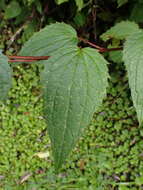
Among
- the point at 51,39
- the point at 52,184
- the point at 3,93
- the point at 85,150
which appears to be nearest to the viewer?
the point at 3,93

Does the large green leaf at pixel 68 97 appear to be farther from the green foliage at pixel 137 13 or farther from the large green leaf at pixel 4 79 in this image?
the green foliage at pixel 137 13

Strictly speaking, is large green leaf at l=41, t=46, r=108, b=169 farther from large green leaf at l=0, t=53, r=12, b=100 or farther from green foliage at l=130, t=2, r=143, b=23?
green foliage at l=130, t=2, r=143, b=23

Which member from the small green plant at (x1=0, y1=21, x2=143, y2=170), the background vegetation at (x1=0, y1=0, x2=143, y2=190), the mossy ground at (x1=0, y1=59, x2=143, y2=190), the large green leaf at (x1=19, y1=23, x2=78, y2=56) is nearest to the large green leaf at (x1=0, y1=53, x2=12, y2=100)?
the small green plant at (x1=0, y1=21, x2=143, y2=170)

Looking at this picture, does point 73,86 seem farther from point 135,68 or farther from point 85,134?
point 85,134

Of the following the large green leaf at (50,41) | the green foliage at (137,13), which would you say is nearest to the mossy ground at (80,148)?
the green foliage at (137,13)

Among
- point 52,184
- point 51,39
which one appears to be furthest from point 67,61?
point 52,184

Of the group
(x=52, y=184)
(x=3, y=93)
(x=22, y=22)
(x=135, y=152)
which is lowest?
(x=52, y=184)

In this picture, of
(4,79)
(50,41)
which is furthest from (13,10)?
(4,79)

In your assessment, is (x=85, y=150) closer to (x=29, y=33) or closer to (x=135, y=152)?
(x=135, y=152)

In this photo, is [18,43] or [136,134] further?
[18,43]
